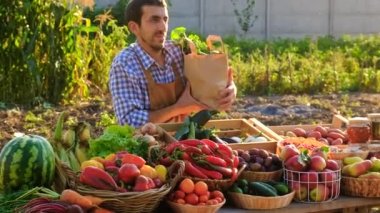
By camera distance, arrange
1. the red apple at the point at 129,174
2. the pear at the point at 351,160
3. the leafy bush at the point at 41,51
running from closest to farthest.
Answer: the red apple at the point at 129,174, the pear at the point at 351,160, the leafy bush at the point at 41,51

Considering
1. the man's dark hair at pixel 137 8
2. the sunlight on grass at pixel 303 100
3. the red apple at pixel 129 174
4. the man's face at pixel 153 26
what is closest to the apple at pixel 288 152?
the red apple at pixel 129 174

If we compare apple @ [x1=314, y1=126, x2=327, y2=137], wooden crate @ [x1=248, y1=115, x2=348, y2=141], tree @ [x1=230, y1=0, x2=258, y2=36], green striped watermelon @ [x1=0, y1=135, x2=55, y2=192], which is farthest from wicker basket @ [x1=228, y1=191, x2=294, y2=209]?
tree @ [x1=230, y1=0, x2=258, y2=36]

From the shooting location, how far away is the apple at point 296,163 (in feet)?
13.1

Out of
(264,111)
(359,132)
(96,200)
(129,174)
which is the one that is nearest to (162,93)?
(359,132)

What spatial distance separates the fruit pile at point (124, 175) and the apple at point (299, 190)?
71cm

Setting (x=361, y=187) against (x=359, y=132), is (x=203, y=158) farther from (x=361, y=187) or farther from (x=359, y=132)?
(x=359, y=132)

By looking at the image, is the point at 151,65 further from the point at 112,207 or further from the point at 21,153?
the point at 112,207

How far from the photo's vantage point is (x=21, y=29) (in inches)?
392

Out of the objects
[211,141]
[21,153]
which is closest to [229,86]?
[211,141]

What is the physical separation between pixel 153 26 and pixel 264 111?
5.28m

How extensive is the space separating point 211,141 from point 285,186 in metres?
0.46

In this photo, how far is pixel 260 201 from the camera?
3830 millimetres

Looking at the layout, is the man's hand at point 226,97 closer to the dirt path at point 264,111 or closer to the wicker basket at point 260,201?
the wicker basket at point 260,201

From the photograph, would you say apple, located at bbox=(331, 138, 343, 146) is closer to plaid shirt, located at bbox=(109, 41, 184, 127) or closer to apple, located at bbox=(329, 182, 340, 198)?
apple, located at bbox=(329, 182, 340, 198)
